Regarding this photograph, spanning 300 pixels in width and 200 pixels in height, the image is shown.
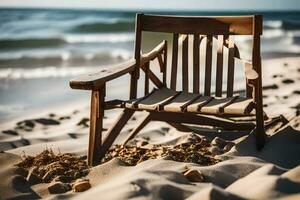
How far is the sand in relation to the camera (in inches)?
91.4

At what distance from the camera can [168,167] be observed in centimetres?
286

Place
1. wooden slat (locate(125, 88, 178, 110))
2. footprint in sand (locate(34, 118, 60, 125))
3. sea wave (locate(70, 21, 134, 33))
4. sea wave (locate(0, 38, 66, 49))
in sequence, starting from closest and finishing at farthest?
wooden slat (locate(125, 88, 178, 110)) → footprint in sand (locate(34, 118, 60, 125)) → sea wave (locate(0, 38, 66, 49)) → sea wave (locate(70, 21, 134, 33))

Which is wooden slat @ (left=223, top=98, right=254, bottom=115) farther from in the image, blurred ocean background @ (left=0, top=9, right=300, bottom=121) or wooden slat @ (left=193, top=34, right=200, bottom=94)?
blurred ocean background @ (left=0, top=9, right=300, bottom=121)

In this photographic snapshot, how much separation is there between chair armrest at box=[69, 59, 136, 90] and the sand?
50 centimetres

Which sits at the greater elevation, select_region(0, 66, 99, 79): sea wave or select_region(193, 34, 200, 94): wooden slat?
select_region(193, 34, 200, 94): wooden slat

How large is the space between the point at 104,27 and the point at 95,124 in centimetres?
2051

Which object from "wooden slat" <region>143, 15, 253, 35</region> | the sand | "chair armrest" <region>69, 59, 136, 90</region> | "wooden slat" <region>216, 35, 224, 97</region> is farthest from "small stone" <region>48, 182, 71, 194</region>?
"wooden slat" <region>143, 15, 253, 35</region>

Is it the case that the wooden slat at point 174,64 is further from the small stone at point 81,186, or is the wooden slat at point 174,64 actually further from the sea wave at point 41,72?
the sea wave at point 41,72

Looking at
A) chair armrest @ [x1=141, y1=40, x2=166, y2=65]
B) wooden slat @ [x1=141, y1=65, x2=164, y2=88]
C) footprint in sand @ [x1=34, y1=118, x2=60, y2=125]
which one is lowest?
footprint in sand @ [x1=34, y1=118, x2=60, y2=125]

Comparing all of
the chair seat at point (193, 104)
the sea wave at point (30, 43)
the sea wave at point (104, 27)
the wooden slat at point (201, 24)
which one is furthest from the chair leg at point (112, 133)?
the sea wave at point (104, 27)

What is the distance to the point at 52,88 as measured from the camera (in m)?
7.59

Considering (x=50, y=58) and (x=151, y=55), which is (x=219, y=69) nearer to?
(x=151, y=55)

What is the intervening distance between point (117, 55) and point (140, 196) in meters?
10.6

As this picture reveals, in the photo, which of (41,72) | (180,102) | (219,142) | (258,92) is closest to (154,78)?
(180,102)
